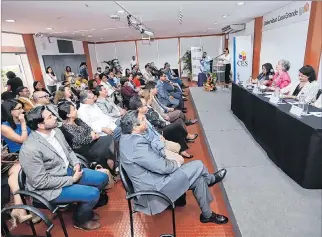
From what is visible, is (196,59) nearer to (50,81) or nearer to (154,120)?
(50,81)

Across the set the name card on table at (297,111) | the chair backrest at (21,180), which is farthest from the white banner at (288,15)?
the chair backrest at (21,180)

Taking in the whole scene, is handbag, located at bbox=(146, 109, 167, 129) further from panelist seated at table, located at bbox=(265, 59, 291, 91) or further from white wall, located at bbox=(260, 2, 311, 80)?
white wall, located at bbox=(260, 2, 311, 80)

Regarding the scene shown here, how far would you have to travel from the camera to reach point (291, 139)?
206cm

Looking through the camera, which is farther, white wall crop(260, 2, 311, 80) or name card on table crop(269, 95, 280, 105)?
white wall crop(260, 2, 311, 80)

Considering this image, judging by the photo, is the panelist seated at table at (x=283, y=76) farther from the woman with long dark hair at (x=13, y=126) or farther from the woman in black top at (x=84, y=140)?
the woman with long dark hair at (x=13, y=126)

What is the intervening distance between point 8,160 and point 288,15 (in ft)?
18.5

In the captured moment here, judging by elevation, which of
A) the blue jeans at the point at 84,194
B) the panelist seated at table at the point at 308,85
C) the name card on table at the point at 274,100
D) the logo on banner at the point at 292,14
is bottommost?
the blue jeans at the point at 84,194

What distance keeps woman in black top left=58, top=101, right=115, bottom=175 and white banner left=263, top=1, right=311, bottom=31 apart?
425 cm

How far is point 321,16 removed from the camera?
3658 millimetres

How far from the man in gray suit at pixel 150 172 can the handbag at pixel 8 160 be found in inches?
43.9

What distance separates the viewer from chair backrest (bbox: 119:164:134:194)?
1.54 m

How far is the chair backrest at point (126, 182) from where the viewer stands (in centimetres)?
154

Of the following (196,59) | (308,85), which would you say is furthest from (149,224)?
(196,59)

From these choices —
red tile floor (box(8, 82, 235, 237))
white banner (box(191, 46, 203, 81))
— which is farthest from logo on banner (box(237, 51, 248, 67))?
red tile floor (box(8, 82, 235, 237))
